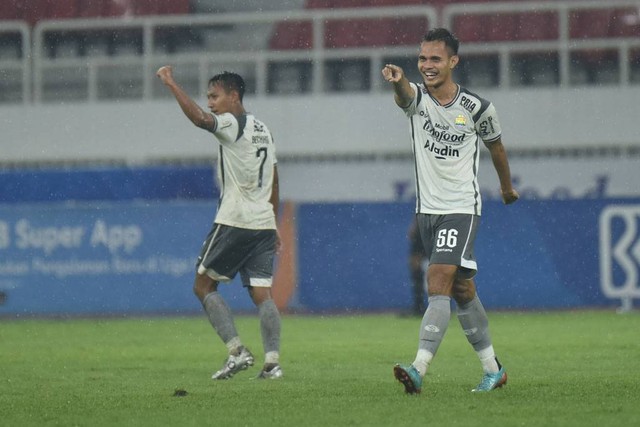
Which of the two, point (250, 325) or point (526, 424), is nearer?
point (526, 424)

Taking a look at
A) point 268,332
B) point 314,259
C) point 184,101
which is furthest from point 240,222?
point 314,259

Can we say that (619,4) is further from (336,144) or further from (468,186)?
(468,186)

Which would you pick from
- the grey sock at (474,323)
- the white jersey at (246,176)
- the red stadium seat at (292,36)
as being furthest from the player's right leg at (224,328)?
the red stadium seat at (292,36)

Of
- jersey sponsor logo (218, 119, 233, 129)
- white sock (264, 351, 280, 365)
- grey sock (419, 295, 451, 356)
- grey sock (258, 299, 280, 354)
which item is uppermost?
jersey sponsor logo (218, 119, 233, 129)

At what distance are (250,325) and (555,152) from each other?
870 centimetres

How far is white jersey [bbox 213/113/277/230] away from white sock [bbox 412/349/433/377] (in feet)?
7.49

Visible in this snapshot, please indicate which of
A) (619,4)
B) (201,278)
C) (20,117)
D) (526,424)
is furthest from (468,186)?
(20,117)

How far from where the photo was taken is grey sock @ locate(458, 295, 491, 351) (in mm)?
8180

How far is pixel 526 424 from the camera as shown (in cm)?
651

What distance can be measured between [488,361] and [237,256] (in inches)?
84.5

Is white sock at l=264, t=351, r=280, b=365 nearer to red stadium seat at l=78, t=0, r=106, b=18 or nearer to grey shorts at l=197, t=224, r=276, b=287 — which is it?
grey shorts at l=197, t=224, r=276, b=287

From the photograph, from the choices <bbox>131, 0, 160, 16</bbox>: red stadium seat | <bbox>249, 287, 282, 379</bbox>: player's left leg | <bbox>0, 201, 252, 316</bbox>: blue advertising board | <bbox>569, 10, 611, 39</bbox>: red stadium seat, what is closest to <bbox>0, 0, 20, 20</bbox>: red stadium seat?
<bbox>131, 0, 160, 16</bbox>: red stadium seat

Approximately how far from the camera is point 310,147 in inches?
928

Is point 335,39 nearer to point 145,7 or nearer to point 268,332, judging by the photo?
point 145,7
